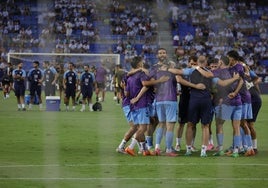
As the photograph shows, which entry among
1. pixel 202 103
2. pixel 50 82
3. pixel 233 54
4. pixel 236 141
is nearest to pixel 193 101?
pixel 202 103

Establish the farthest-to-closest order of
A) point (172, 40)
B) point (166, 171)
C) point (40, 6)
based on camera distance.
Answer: point (166, 171), point (172, 40), point (40, 6)

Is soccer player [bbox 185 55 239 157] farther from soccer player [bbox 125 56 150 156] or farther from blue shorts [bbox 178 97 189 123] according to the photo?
soccer player [bbox 125 56 150 156]

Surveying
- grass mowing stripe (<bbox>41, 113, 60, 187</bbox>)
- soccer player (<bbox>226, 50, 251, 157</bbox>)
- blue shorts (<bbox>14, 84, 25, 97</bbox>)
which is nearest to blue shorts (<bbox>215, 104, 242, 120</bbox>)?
soccer player (<bbox>226, 50, 251, 157</bbox>)

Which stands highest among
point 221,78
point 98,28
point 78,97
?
point 98,28

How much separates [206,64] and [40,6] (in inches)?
284

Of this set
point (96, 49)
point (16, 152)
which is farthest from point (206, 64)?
point (96, 49)

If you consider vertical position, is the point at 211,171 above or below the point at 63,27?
below

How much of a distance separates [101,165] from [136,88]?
2.04m

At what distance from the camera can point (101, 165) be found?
14102 mm

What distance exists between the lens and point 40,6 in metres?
8.05

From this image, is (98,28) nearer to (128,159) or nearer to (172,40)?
(172,40)

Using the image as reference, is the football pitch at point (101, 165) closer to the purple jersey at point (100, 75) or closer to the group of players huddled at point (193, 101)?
the group of players huddled at point (193, 101)

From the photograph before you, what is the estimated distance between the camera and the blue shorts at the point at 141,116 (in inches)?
600

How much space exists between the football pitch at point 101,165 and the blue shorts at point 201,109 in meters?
0.72
